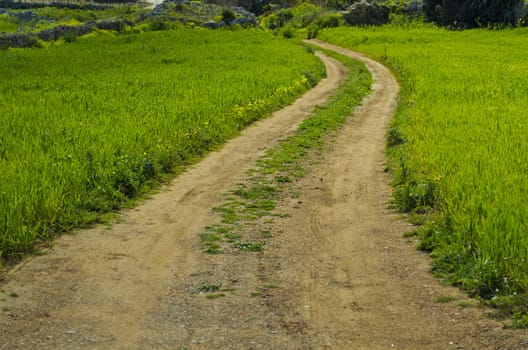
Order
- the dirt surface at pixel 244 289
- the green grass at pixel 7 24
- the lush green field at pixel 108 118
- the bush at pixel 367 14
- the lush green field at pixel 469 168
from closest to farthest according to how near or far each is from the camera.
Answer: the dirt surface at pixel 244 289
the lush green field at pixel 469 168
the lush green field at pixel 108 118
the bush at pixel 367 14
the green grass at pixel 7 24

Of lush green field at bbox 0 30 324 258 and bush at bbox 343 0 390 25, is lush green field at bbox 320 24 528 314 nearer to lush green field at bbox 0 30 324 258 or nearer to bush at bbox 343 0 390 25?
lush green field at bbox 0 30 324 258

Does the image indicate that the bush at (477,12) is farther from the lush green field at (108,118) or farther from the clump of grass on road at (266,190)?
the clump of grass on road at (266,190)

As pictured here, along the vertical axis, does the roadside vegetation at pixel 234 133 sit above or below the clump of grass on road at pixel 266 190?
above

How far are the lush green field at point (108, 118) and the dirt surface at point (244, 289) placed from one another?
0.76 meters

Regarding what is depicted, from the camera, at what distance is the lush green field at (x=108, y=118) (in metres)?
12.1

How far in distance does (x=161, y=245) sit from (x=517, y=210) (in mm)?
5475

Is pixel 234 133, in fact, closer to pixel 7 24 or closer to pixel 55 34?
pixel 55 34

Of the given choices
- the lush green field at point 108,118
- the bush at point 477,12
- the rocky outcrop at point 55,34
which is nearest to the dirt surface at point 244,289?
the lush green field at point 108,118

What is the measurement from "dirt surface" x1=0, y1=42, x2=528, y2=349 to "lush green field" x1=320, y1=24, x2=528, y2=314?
490mm

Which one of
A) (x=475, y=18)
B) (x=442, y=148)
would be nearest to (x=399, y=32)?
(x=475, y=18)

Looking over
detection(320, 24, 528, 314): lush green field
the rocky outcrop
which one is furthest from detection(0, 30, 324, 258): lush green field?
the rocky outcrop

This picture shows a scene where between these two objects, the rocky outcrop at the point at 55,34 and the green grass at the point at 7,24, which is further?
the green grass at the point at 7,24

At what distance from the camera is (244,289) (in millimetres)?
9266

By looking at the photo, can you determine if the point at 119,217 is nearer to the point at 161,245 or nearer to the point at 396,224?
the point at 161,245
